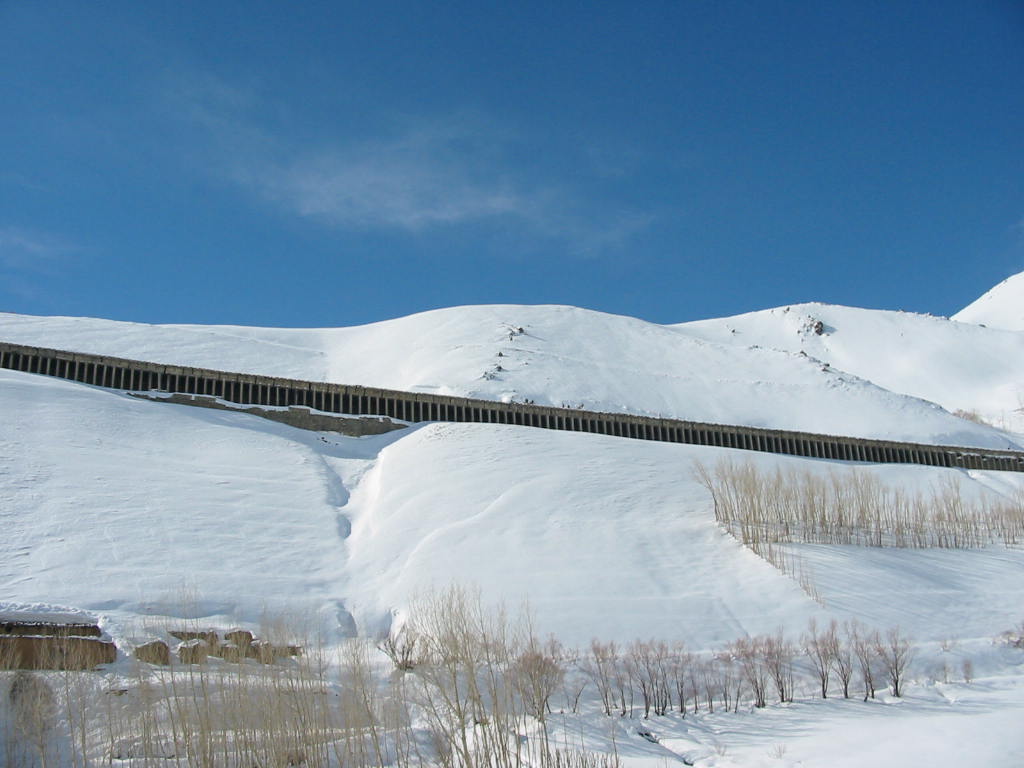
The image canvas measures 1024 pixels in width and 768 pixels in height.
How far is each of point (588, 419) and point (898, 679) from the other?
17237mm

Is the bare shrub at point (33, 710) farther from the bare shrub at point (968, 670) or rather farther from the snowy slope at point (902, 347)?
the snowy slope at point (902, 347)

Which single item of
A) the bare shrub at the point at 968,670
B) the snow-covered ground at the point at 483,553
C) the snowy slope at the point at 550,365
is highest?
the snowy slope at the point at 550,365

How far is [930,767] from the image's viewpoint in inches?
452

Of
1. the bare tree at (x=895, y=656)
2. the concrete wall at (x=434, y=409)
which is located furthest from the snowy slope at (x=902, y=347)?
the bare tree at (x=895, y=656)

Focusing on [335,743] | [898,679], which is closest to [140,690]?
[335,743]

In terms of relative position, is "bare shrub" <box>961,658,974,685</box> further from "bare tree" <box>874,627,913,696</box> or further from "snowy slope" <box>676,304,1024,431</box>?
"snowy slope" <box>676,304,1024,431</box>

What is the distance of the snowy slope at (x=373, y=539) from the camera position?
16078 mm

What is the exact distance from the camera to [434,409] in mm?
30734

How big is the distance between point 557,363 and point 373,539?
28.5m

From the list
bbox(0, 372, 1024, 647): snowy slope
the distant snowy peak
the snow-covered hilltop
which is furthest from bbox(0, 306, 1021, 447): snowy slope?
the distant snowy peak

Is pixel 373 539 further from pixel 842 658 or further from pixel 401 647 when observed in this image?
pixel 842 658

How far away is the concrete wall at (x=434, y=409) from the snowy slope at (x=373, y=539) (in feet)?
6.43

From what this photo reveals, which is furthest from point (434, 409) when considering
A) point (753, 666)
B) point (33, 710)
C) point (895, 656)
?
point (33, 710)

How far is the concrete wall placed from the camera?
2731cm
